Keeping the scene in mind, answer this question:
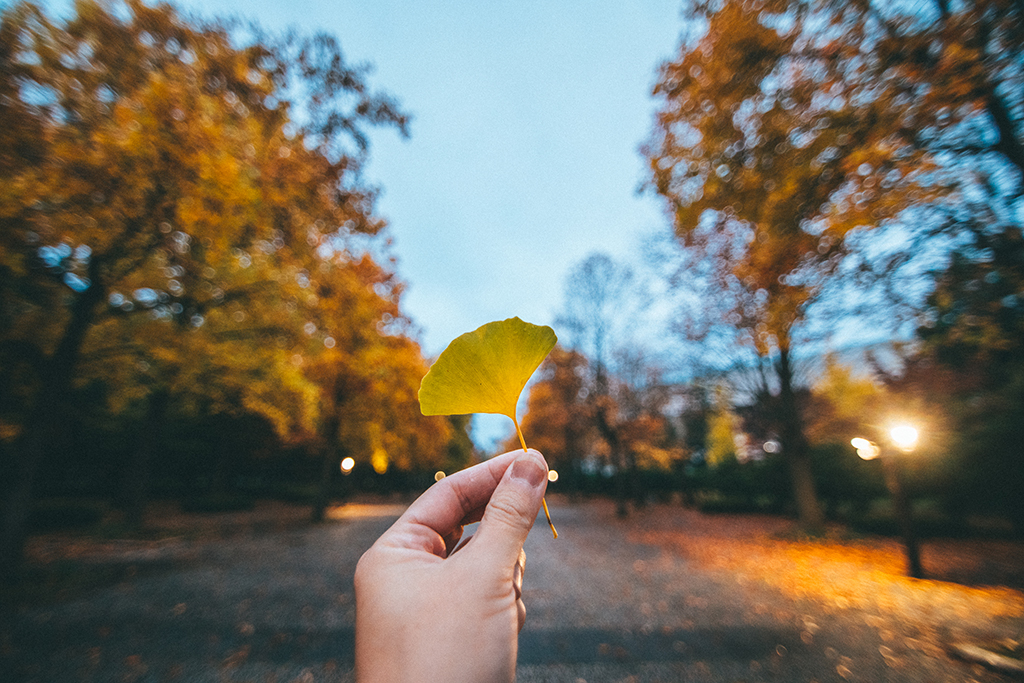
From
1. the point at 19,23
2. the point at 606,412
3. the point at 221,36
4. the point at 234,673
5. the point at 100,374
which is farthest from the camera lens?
the point at 606,412

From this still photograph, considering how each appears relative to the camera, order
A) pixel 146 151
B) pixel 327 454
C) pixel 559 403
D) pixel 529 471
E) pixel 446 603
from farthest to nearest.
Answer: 1. pixel 559 403
2. pixel 327 454
3. pixel 146 151
4. pixel 529 471
5. pixel 446 603

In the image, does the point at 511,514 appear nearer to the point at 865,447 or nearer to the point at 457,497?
the point at 457,497

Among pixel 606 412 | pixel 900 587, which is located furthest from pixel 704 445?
pixel 900 587

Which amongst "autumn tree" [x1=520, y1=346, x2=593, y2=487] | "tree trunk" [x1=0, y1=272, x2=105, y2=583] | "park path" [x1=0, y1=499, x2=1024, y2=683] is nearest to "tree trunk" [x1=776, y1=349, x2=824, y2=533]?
"park path" [x1=0, y1=499, x2=1024, y2=683]

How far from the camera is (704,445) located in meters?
39.6

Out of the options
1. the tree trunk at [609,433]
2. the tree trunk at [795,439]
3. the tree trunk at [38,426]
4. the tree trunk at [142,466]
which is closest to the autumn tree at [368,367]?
the tree trunk at [142,466]

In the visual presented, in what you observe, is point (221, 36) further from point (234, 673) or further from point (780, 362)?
point (780, 362)

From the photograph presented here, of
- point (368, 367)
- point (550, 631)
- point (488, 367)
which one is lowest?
point (550, 631)

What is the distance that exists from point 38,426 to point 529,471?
985 centimetres

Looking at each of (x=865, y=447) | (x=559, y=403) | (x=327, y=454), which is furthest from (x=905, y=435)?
(x=327, y=454)

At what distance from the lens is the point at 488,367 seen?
120 cm

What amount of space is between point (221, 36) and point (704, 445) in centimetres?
4559

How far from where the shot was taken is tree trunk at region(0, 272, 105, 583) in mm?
6086

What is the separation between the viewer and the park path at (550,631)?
4.00 m
